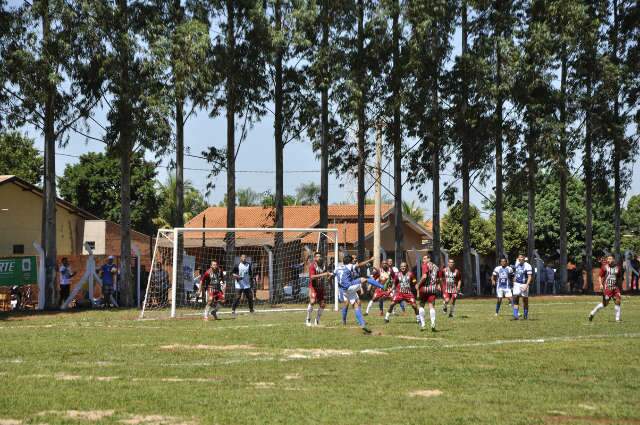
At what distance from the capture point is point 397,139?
4897cm

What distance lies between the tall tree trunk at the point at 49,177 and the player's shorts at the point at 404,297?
590 inches

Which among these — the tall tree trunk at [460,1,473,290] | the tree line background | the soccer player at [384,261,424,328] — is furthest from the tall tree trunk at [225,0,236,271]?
the soccer player at [384,261,424,328]

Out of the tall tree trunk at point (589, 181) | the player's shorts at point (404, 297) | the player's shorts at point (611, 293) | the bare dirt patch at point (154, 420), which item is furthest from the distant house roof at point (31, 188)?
the bare dirt patch at point (154, 420)

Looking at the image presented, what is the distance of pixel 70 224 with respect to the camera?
183 feet

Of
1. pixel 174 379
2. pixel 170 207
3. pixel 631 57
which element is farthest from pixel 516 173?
pixel 174 379

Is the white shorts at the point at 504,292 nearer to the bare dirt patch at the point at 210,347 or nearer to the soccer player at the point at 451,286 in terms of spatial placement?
the soccer player at the point at 451,286

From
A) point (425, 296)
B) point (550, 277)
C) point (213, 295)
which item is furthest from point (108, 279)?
point (550, 277)

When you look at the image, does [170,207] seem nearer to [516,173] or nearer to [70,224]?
[70,224]

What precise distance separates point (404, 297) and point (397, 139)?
2244cm

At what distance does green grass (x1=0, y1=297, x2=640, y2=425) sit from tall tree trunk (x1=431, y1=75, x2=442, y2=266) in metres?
25.1

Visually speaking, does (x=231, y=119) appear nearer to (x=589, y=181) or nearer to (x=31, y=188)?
(x=31, y=188)

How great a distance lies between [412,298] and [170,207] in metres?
50.2

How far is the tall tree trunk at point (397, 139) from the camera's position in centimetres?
4781

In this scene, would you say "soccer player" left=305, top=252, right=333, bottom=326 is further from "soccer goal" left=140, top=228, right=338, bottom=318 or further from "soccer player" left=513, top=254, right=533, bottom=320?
"soccer player" left=513, top=254, right=533, bottom=320
